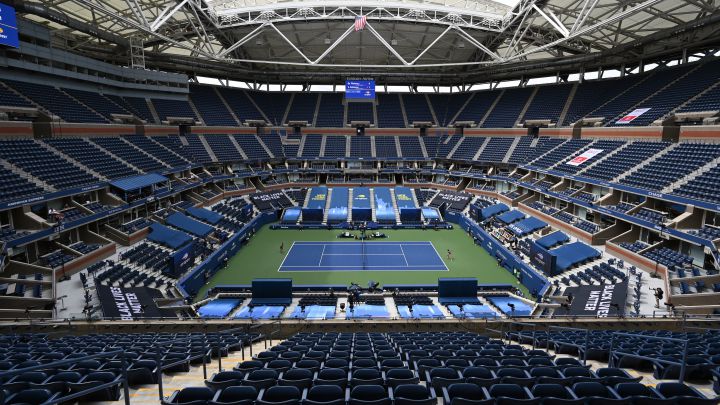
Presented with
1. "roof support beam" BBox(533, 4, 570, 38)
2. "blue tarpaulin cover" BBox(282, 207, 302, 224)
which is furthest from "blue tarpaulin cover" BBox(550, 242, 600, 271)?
"blue tarpaulin cover" BBox(282, 207, 302, 224)

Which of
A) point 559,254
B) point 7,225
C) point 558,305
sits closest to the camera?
point 558,305

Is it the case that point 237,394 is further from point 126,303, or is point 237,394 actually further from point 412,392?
point 126,303

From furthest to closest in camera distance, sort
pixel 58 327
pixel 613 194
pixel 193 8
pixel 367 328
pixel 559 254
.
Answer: pixel 193 8 → pixel 613 194 → pixel 559 254 → pixel 367 328 → pixel 58 327

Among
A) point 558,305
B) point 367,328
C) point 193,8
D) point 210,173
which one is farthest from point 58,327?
point 210,173

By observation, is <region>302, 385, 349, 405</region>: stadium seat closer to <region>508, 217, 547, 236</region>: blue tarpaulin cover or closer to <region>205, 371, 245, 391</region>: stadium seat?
<region>205, 371, 245, 391</region>: stadium seat

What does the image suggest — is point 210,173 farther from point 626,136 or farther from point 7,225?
point 626,136

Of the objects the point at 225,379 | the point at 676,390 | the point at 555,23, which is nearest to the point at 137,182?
the point at 225,379
